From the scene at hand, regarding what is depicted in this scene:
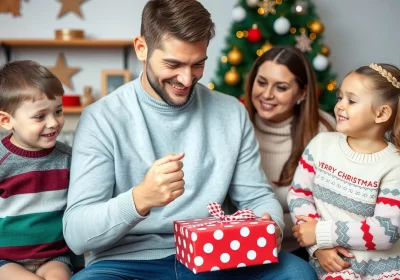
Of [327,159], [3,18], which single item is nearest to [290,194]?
[327,159]

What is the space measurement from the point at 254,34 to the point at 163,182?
2.65 meters

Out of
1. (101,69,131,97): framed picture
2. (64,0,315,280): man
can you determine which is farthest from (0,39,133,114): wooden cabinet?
(64,0,315,280): man

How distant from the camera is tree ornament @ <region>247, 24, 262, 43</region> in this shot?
397 cm

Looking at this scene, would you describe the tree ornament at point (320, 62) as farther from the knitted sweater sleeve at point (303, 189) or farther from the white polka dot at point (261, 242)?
→ the white polka dot at point (261, 242)

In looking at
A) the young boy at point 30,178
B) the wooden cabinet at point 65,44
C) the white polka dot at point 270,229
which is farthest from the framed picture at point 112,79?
the white polka dot at point 270,229

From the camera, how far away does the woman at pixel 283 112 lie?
252cm

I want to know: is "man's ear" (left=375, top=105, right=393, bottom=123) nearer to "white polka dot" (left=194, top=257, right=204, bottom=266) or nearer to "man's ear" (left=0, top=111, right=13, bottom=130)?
"white polka dot" (left=194, top=257, right=204, bottom=266)

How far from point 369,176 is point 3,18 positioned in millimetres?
3486

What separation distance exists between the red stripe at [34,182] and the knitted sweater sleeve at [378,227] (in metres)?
0.93

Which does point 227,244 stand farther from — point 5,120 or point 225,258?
point 5,120

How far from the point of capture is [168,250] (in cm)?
188

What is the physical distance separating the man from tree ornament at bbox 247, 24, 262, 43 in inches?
77.9

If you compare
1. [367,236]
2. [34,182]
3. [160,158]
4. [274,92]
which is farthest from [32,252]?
[274,92]

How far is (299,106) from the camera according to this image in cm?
267
